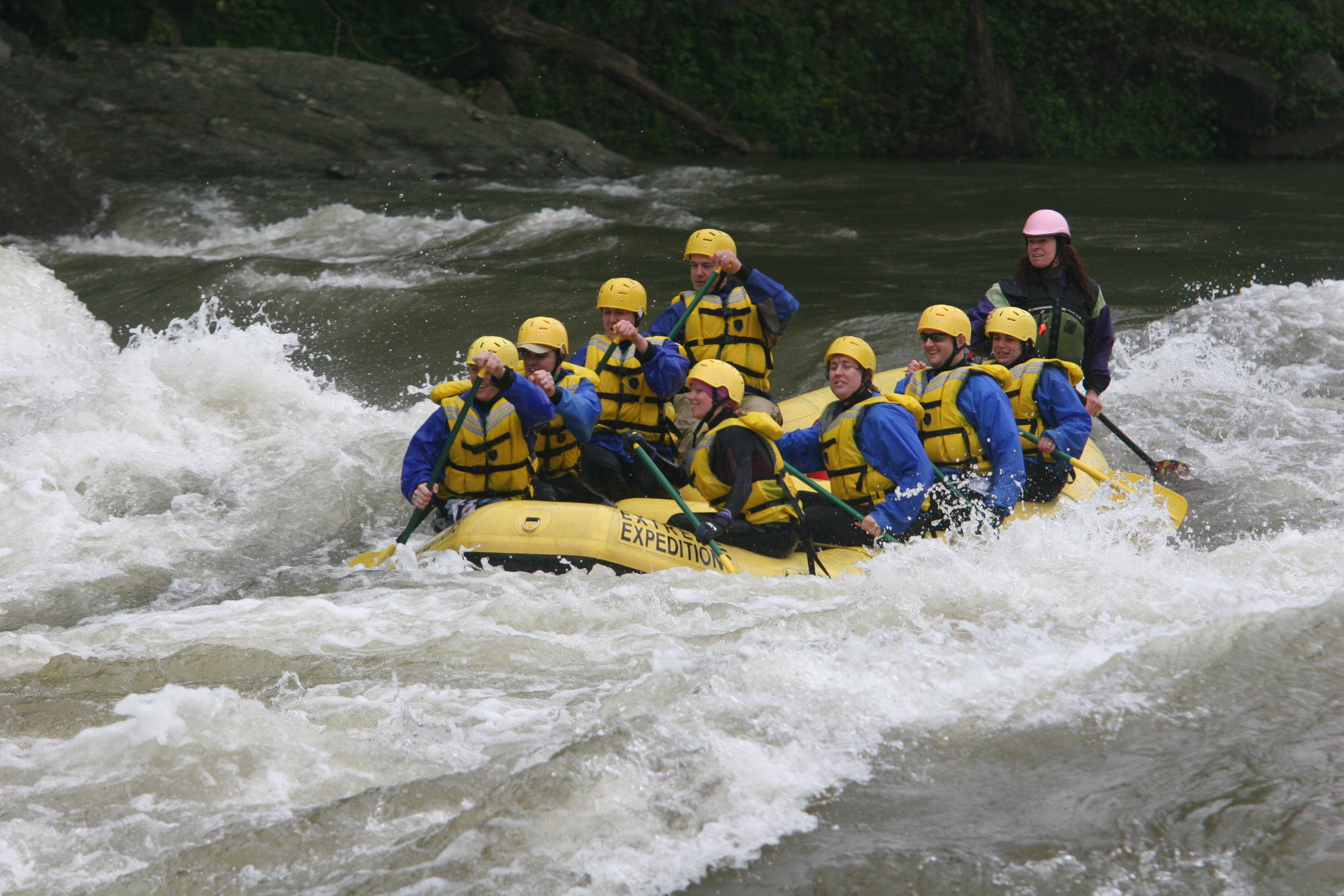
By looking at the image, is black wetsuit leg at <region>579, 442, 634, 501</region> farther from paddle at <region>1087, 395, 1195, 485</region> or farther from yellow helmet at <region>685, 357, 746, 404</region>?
paddle at <region>1087, 395, 1195, 485</region>

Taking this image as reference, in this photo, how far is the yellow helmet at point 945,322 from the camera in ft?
17.7

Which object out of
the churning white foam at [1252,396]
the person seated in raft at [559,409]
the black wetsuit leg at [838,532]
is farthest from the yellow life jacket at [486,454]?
the churning white foam at [1252,396]

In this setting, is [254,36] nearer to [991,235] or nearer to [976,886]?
[991,235]

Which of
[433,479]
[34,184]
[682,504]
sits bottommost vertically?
[682,504]

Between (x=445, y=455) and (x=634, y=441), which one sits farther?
(x=634, y=441)

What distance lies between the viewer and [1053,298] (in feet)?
20.3

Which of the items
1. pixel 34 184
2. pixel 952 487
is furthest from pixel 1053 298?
pixel 34 184

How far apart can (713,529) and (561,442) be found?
3.47 feet

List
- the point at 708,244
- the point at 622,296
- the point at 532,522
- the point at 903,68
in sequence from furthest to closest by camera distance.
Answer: the point at 903,68, the point at 708,244, the point at 622,296, the point at 532,522

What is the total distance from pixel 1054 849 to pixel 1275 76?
19.6 m

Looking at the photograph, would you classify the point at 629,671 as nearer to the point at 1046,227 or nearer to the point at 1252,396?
the point at 1046,227

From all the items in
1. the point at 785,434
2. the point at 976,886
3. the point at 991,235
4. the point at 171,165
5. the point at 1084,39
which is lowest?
the point at 976,886

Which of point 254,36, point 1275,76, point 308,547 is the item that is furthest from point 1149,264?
point 254,36

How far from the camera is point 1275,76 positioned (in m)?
19.2
